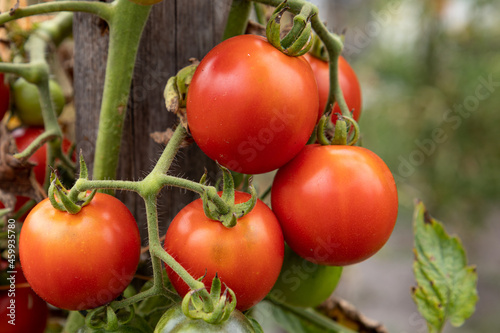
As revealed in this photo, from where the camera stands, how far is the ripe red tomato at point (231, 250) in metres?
0.53

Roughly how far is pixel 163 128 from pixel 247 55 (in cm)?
29

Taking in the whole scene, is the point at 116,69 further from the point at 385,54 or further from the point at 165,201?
the point at 385,54

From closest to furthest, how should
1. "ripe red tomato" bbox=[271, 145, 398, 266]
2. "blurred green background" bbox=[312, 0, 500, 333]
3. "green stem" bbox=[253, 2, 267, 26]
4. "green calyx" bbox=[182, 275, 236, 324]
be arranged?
1. "green calyx" bbox=[182, 275, 236, 324]
2. "ripe red tomato" bbox=[271, 145, 398, 266]
3. "green stem" bbox=[253, 2, 267, 26]
4. "blurred green background" bbox=[312, 0, 500, 333]

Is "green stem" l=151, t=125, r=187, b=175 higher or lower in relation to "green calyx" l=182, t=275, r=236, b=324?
higher

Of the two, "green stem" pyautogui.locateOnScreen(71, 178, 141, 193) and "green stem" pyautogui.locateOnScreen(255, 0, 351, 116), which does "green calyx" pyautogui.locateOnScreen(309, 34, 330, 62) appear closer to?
"green stem" pyautogui.locateOnScreen(255, 0, 351, 116)

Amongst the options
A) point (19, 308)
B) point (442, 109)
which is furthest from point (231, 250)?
point (442, 109)

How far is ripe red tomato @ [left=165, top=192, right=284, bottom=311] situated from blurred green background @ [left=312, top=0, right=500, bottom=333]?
292 cm

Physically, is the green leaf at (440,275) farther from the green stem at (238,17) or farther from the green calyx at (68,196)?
the green calyx at (68,196)

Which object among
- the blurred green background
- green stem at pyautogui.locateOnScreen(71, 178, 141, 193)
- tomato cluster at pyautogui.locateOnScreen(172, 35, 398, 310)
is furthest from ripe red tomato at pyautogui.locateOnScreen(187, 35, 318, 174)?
the blurred green background

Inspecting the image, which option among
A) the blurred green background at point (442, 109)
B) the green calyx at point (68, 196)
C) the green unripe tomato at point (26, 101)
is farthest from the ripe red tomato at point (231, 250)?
the blurred green background at point (442, 109)

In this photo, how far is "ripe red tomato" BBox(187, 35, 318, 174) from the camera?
54 cm

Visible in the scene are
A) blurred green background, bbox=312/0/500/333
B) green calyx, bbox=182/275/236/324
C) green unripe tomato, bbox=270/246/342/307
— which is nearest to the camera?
green calyx, bbox=182/275/236/324

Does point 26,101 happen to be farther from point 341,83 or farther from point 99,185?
point 341,83

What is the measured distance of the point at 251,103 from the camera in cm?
53
